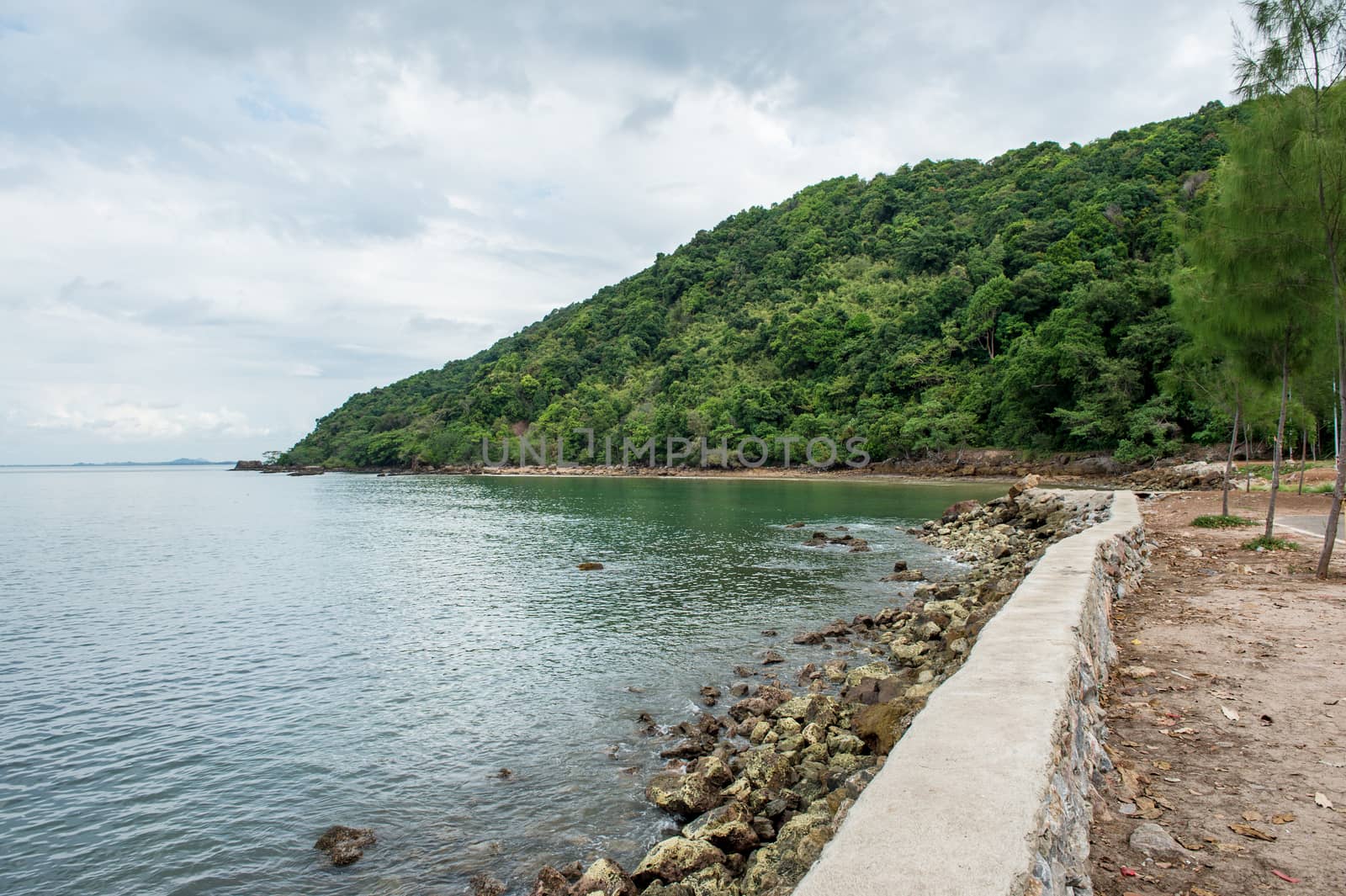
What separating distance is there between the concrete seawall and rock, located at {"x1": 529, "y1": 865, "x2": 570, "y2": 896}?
3373 millimetres

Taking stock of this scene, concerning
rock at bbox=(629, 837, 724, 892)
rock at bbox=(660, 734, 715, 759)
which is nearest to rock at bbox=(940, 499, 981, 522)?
rock at bbox=(660, 734, 715, 759)

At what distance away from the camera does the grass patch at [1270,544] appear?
15.2 meters

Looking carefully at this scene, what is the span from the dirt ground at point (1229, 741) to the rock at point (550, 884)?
416 centimetres

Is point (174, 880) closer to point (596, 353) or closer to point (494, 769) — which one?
point (494, 769)

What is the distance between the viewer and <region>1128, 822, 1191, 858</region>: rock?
4.29 metres

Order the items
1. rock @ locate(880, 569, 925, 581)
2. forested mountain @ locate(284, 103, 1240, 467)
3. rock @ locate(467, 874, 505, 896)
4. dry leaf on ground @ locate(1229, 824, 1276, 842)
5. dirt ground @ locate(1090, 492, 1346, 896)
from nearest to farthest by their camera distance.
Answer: dirt ground @ locate(1090, 492, 1346, 896), dry leaf on ground @ locate(1229, 824, 1276, 842), rock @ locate(467, 874, 505, 896), rock @ locate(880, 569, 925, 581), forested mountain @ locate(284, 103, 1240, 467)

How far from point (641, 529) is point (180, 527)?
27.4 metres

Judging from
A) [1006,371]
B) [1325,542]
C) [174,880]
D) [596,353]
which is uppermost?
[596,353]

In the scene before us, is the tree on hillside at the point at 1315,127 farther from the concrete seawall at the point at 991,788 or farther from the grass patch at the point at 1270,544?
the concrete seawall at the point at 991,788

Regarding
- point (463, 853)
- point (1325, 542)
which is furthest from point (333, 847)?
point (1325, 542)

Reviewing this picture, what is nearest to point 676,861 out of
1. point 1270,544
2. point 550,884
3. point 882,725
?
point 550,884

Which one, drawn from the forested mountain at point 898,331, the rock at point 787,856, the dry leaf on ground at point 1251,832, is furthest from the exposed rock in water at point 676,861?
the forested mountain at point 898,331

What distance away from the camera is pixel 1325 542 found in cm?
1184

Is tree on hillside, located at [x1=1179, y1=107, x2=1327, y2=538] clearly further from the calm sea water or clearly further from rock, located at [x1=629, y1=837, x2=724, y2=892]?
rock, located at [x1=629, y1=837, x2=724, y2=892]
